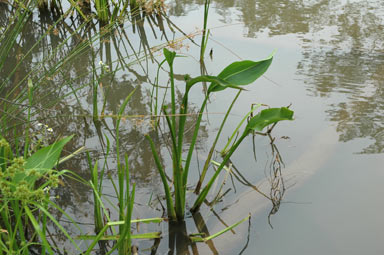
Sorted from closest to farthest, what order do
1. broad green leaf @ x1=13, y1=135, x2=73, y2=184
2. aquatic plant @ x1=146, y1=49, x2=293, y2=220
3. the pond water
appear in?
1. broad green leaf @ x1=13, y1=135, x2=73, y2=184
2. aquatic plant @ x1=146, y1=49, x2=293, y2=220
3. the pond water

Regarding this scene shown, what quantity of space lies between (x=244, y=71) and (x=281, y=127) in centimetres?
85

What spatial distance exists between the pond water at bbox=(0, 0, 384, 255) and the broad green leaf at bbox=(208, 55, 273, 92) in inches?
17.2

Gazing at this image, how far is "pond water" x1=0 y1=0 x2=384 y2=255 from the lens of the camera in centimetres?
167

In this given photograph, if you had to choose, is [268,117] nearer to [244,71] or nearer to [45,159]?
[244,71]

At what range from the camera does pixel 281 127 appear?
228 centimetres

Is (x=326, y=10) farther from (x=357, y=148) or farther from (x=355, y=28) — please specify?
(x=357, y=148)

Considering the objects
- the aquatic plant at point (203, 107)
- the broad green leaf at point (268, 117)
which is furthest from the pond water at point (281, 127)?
the broad green leaf at point (268, 117)

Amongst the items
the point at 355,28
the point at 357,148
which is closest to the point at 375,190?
the point at 357,148

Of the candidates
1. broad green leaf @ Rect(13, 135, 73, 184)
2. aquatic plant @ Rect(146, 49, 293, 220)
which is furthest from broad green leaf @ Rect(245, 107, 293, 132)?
broad green leaf @ Rect(13, 135, 73, 184)

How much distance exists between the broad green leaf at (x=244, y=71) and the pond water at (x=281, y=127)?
437 mm

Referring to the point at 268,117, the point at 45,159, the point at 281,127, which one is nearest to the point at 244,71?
the point at 268,117

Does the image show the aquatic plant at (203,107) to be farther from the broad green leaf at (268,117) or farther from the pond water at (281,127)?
the pond water at (281,127)

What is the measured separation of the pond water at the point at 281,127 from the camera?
1668 millimetres

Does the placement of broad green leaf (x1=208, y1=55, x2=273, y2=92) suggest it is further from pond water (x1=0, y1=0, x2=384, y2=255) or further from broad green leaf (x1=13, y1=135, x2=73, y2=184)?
broad green leaf (x1=13, y1=135, x2=73, y2=184)
